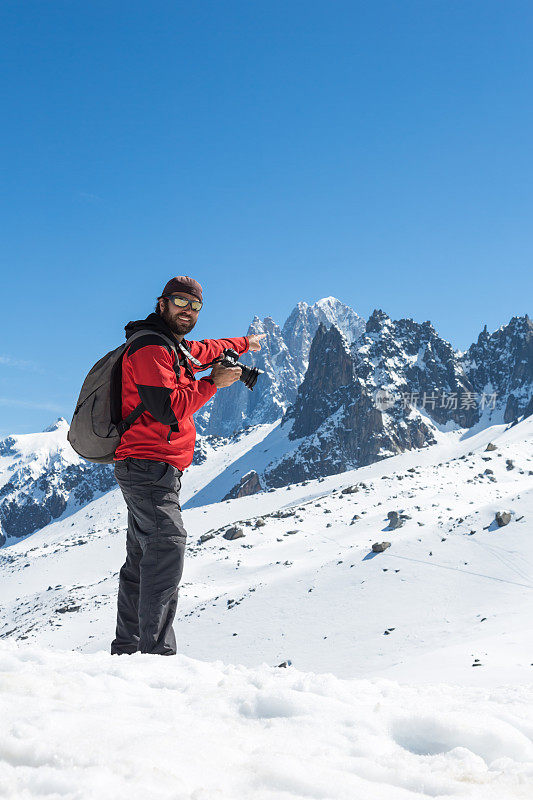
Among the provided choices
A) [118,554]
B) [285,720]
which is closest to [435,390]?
[118,554]

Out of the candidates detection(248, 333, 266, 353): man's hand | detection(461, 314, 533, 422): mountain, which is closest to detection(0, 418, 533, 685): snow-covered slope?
detection(248, 333, 266, 353): man's hand

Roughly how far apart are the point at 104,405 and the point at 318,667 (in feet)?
37.1

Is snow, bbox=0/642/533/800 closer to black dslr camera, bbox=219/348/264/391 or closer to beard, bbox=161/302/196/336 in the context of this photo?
black dslr camera, bbox=219/348/264/391

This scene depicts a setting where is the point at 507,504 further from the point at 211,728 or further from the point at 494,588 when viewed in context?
the point at 211,728

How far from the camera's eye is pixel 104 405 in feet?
14.4

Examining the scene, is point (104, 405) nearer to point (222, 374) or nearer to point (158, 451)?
point (158, 451)

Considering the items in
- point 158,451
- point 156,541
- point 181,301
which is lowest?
point 156,541

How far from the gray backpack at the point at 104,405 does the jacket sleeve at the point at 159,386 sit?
18cm

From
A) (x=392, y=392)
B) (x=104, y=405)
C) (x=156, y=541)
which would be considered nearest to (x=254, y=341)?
(x=104, y=405)

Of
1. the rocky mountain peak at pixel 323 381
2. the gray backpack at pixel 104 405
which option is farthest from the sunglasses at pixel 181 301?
the rocky mountain peak at pixel 323 381

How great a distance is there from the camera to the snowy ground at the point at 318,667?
2068 mm

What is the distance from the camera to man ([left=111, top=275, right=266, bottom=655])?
4254mm

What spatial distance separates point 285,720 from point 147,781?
93 centimetres

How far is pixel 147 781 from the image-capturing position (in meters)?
1.89
